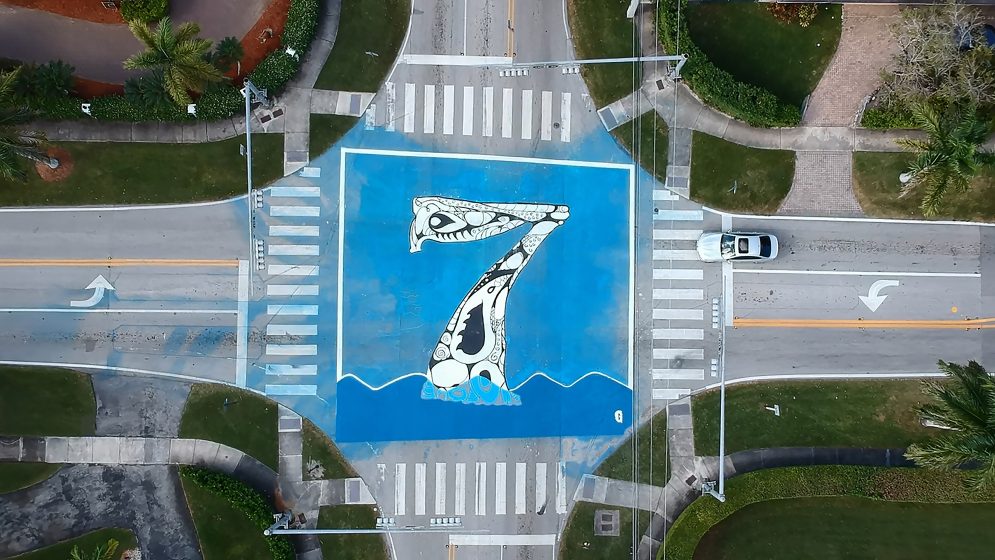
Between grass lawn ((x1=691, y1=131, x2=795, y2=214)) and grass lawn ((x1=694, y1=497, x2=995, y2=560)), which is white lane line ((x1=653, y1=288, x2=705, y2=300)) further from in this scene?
grass lawn ((x1=694, y1=497, x2=995, y2=560))

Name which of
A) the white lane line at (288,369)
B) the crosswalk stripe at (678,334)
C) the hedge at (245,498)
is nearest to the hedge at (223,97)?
the white lane line at (288,369)

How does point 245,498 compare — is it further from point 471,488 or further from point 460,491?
point 471,488

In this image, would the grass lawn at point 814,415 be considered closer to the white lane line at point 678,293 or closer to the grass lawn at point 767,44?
the white lane line at point 678,293

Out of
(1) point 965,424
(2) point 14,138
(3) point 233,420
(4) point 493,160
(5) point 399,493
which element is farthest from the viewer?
(4) point 493,160

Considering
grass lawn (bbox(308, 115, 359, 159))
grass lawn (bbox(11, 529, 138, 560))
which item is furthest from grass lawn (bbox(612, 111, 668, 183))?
grass lawn (bbox(11, 529, 138, 560))

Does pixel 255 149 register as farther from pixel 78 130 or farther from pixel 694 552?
pixel 694 552

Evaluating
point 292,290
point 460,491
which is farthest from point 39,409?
point 460,491
